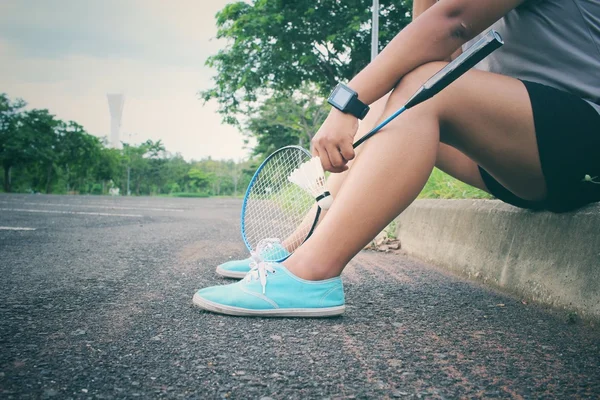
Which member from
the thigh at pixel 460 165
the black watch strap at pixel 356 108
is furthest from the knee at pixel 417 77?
the thigh at pixel 460 165

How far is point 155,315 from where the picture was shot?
54.9 inches

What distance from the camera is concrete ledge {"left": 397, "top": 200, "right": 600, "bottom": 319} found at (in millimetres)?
1403

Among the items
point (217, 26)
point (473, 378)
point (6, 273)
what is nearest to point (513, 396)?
point (473, 378)

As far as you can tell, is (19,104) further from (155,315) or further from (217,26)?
(155,315)

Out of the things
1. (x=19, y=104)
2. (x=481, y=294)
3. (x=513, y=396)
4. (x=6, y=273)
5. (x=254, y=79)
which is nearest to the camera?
(x=513, y=396)

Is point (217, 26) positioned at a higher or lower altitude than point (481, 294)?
higher

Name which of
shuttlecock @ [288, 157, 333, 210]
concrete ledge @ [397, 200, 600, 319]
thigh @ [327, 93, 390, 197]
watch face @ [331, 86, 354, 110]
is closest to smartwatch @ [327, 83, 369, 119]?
watch face @ [331, 86, 354, 110]

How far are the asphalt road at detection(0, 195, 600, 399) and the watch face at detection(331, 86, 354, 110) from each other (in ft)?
2.32

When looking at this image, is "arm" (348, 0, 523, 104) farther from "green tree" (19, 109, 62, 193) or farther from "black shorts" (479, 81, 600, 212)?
"green tree" (19, 109, 62, 193)

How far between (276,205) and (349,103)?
91cm

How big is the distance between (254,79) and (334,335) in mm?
11238

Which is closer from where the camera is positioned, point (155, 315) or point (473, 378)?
point (473, 378)

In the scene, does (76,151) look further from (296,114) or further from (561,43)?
(561,43)

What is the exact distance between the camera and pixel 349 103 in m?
1.29
